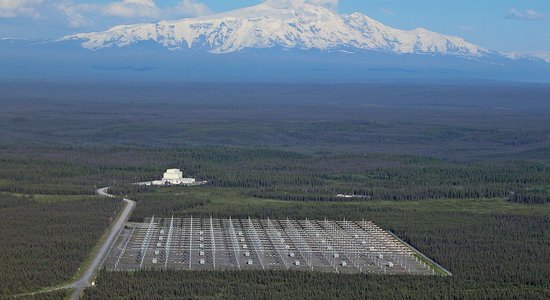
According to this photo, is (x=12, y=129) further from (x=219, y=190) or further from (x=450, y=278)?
(x=450, y=278)

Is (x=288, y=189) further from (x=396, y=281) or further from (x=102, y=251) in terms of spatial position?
(x=396, y=281)

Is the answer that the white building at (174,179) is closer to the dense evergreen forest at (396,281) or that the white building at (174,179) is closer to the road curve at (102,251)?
the road curve at (102,251)

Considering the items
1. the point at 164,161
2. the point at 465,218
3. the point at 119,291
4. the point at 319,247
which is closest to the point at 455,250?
the point at 319,247

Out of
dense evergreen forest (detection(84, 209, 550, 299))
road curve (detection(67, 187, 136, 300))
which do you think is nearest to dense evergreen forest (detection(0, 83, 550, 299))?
dense evergreen forest (detection(84, 209, 550, 299))

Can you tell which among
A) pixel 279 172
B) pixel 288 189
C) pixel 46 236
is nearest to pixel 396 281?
pixel 46 236

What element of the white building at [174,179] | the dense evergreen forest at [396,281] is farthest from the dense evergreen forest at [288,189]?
the white building at [174,179]

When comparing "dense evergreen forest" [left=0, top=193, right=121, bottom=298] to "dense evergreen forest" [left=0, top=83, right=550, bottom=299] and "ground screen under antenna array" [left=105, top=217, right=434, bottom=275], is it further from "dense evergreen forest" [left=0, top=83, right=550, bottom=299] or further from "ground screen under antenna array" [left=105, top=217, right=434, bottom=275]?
"ground screen under antenna array" [left=105, top=217, right=434, bottom=275]
